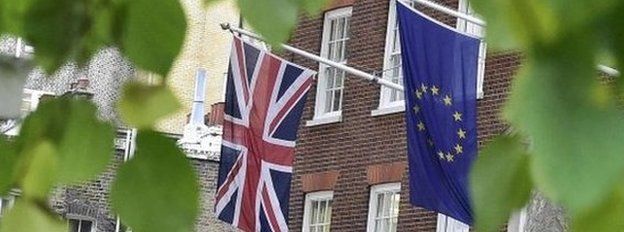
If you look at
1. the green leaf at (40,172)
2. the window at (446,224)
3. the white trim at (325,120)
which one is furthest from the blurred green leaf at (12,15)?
the white trim at (325,120)

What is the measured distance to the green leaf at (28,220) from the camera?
213 cm

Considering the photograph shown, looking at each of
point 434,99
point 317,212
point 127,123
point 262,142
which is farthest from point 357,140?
point 127,123

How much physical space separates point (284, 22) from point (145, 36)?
169 millimetres

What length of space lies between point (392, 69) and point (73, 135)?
69.6 ft

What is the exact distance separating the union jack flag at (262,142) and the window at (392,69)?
179 centimetres

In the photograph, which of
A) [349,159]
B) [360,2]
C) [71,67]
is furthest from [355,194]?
[71,67]

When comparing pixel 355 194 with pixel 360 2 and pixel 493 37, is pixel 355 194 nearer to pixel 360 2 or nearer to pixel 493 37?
pixel 360 2

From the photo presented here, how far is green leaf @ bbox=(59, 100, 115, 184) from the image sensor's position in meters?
2.28

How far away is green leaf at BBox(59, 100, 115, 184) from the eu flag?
15.3 m

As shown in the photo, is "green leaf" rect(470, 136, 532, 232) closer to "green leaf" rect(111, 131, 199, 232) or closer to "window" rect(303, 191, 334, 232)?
"green leaf" rect(111, 131, 199, 232)

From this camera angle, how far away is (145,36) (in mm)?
2268

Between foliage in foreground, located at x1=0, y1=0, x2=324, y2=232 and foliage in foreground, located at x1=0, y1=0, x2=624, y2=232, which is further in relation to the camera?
foliage in foreground, located at x1=0, y1=0, x2=324, y2=232

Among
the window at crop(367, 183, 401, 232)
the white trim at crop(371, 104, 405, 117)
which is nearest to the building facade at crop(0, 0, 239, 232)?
the window at crop(367, 183, 401, 232)

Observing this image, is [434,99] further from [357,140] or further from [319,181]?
[319,181]
